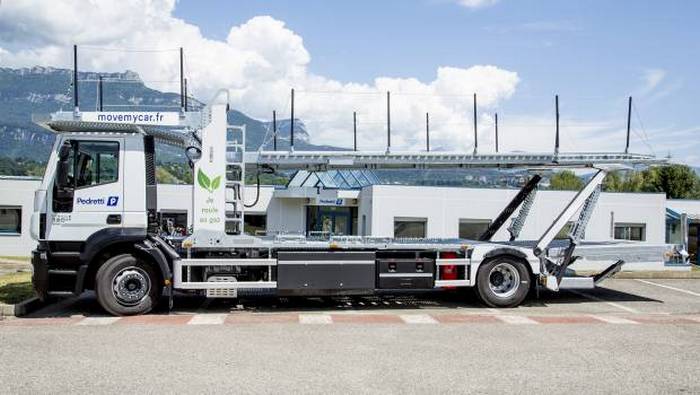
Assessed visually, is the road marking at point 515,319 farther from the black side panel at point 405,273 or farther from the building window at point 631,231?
the building window at point 631,231

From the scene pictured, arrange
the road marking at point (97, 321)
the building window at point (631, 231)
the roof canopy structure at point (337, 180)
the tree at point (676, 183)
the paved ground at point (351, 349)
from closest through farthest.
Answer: the paved ground at point (351, 349) → the road marking at point (97, 321) → the building window at point (631, 231) → the roof canopy structure at point (337, 180) → the tree at point (676, 183)

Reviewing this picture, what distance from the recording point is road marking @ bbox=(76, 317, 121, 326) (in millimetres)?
10711

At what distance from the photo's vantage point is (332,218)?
32.7m

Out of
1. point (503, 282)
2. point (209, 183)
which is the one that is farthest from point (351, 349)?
point (503, 282)

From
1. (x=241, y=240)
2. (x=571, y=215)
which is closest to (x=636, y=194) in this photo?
(x=571, y=215)

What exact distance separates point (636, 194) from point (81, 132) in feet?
82.6

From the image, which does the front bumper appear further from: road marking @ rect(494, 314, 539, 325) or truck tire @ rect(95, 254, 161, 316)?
road marking @ rect(494, 314, 539, 325)

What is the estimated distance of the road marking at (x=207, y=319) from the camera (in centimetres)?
1084

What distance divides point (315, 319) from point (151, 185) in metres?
3.60

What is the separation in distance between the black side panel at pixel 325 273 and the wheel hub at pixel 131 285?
2255mm

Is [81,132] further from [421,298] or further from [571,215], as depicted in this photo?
[571,215]

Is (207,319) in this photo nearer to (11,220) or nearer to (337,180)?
(337,180)

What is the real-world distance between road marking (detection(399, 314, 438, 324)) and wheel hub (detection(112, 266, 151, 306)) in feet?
14.1

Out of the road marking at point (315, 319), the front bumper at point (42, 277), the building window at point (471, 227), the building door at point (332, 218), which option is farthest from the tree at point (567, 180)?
the front bumper at point (42, 277)
